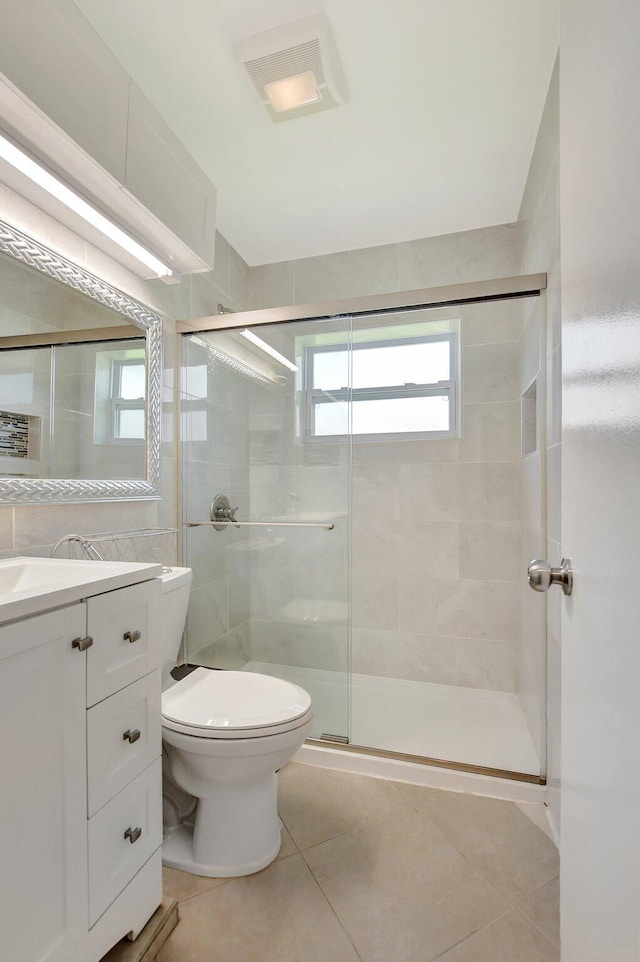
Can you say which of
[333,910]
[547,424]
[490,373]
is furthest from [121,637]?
[490,373]

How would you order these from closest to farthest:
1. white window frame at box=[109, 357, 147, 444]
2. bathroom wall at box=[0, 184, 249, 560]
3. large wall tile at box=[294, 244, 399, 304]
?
1. bathroom wall at box=[0, 184, 249, 560]
2. white window frame at box=[109, 357, 147, 444]
3. large wall tile at box=[294, 244, 399, 304]

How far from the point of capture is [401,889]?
127 cm

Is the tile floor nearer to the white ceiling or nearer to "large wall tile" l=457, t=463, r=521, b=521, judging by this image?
"large wall tile" l=457, t=463, r=521, b=521

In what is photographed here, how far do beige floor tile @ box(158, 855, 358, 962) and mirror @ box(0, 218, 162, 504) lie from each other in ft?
3.88

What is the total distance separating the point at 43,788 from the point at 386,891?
3.22ft

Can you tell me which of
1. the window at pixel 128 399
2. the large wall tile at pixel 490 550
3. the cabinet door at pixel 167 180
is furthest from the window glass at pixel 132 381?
the large wall tile at pixel 490 550

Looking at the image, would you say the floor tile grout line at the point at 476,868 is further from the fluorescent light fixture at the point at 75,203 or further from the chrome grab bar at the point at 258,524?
the fluorescent light fixture at the point at 75,203

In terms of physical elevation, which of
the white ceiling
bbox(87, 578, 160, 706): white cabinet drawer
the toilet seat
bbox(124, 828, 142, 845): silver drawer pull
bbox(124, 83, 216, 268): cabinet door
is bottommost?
bbox(124, 828, 142, 845): silver drawer pull

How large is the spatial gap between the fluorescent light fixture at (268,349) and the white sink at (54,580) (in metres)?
1.27

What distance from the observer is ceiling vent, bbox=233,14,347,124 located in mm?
1385

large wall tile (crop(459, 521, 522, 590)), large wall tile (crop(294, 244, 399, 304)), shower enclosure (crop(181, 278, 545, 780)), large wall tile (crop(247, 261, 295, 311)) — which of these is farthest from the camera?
large wall tile (crop(247, 261, 295, 311))

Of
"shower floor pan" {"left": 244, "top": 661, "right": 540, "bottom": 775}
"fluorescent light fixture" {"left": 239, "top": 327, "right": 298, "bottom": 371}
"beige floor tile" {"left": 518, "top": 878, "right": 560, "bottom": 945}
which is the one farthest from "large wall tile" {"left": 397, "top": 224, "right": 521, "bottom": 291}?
"beige floor tile" {"left": 518, "top": 878, "right": 560, "bottom": 945}

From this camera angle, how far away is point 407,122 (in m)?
1.77

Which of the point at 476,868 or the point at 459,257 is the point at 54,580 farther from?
the point at 459,257
